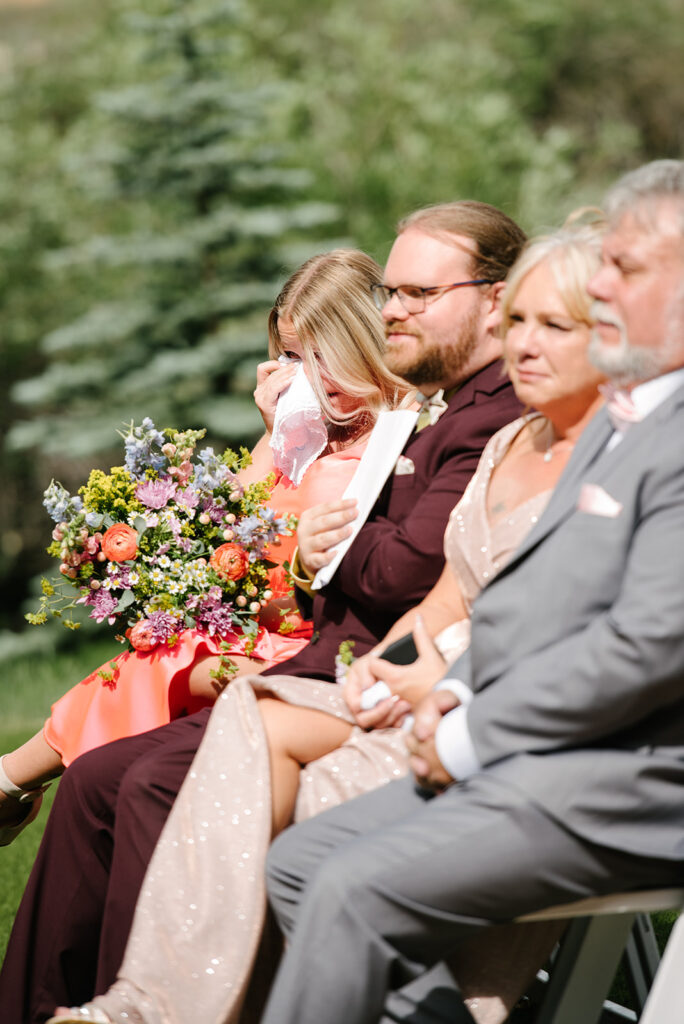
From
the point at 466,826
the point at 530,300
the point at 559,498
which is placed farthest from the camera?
the point at 530,300

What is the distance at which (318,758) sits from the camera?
2.85 meters

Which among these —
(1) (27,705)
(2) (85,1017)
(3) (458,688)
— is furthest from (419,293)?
(1) (27,705)

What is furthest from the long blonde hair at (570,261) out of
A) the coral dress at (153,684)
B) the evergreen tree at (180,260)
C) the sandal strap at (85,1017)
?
Result: the evergreen tree at (180,260)

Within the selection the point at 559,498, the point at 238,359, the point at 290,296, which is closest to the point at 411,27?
the point at 238,359

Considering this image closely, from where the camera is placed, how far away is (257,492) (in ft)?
12.4

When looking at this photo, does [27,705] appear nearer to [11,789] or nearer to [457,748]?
[11,789]

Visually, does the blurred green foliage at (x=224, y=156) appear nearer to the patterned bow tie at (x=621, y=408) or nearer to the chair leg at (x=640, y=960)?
the chair leg at (x=640, y=960)

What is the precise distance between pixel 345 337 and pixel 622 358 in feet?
5.39

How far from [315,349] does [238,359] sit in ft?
41.9

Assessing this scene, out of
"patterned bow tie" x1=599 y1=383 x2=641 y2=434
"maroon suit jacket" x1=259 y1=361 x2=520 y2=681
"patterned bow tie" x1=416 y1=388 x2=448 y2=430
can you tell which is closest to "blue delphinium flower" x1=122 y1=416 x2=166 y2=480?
"maroon suit jacket" x1=259 y1=361 x2=520 y2=681

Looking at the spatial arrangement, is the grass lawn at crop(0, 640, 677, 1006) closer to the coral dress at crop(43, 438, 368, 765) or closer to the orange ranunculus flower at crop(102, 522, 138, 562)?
the coral dress at crop(43, 438, 368, 765)

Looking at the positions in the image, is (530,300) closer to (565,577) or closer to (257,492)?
(565,577)

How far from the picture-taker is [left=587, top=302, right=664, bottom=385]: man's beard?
236cm

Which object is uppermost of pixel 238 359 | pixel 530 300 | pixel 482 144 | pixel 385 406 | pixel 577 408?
pixel 530 300
